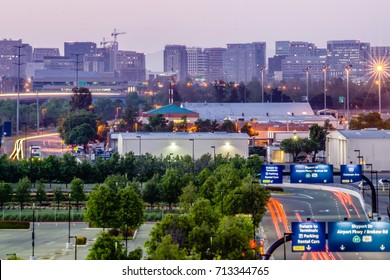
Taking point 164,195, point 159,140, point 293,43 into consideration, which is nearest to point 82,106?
point 159,140

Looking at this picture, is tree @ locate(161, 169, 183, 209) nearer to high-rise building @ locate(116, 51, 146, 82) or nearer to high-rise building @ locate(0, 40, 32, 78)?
high-rise building @ locate(0, 40, 32, 78)

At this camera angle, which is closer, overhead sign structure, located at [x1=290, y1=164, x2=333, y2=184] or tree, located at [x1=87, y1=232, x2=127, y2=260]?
tree, located at [x1=87, y1=232, x2=127, y2=260]

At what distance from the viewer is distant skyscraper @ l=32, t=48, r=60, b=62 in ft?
486

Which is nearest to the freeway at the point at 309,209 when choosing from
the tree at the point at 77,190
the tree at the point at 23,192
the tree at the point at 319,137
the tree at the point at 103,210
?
the tree at the point at 103,210

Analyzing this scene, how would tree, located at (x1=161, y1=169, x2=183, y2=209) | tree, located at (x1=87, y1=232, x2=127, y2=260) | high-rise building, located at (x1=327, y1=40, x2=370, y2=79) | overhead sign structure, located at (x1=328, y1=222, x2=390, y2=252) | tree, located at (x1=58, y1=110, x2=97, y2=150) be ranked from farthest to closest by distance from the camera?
high-rise building, located at (x1=327, y1=40, x2=370, y2=79) < tree, located at (x1=58, y1=110, x2=97, y2=150) < tree, located at (x1=161, y1=169, x2=183, y2=209) < tree, located at (x1=87, y1=232, x2=127, y2=260) < overhead sign structure, located at (x1=328, y1=222, x2=390, y2=252)

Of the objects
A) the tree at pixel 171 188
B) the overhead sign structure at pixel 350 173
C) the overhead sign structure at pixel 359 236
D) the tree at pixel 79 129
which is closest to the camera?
the overhead sign structure at pixel 359 236

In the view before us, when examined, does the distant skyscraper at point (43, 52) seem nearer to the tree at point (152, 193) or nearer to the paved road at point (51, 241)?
the tree at point (152, 193)

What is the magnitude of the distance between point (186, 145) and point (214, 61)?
308 ft

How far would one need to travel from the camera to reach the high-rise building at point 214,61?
12812 cm

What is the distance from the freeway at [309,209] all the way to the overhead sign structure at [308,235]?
3970mm

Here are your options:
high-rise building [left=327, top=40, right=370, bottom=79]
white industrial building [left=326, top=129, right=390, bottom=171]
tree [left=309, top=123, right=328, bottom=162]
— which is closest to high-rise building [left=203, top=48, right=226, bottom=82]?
high-rise building [left=327, top=40, right=370, bottom=79]

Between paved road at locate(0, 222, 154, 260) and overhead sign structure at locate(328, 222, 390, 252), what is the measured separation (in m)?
5.72

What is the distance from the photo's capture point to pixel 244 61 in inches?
4914

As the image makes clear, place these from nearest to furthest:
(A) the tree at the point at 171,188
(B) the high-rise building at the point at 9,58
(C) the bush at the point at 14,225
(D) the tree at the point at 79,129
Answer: (C) the bush at the point at 14,225, (A) the tree at the point at 171,188, (D) the tree at the point at 79,129, (B) the high-rise building at the point at 9,58
